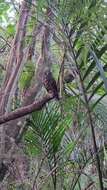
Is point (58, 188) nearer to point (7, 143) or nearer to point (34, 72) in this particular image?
point (7, 143)

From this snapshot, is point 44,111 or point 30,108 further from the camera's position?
point 44,111

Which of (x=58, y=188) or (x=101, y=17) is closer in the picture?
(x=101, y=17)

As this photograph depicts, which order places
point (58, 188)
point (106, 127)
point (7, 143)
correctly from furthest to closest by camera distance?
point (58, 188) < point (7, 143) < point (106, 127)

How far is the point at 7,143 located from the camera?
1539mm

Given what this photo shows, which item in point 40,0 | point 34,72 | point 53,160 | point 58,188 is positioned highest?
point 40,0

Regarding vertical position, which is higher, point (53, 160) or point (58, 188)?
point (53, 160)

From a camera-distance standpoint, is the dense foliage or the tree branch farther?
the dense foliage

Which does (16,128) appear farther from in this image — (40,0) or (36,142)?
(40,0)

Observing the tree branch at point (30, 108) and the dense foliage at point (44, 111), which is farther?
the dense foliage at point (44, 111)

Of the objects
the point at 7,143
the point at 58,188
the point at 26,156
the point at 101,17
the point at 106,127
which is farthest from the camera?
the point at 26,156

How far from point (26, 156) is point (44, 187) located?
1.04 ft

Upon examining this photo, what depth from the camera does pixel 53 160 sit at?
165 centimetres

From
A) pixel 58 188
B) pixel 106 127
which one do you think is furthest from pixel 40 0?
pixel 58 188

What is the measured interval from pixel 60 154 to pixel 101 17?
2.40 ft
